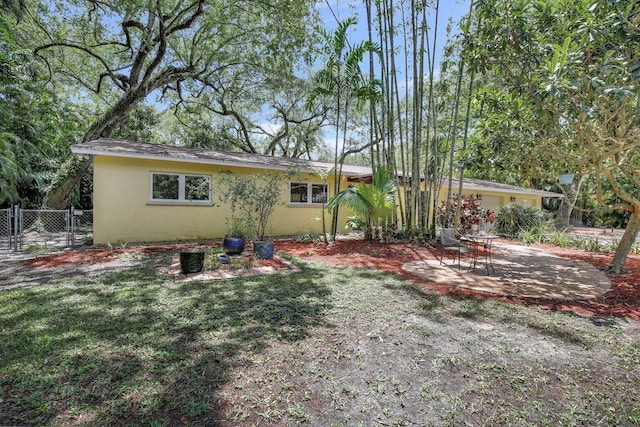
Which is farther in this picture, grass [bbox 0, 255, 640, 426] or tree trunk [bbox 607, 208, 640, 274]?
tree trunk [bbox 607, 208, 640, 274]

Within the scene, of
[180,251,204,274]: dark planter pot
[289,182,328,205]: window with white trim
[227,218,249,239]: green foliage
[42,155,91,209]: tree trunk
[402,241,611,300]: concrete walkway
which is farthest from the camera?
[289,182,328,205]: window with white trim

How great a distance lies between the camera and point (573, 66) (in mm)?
4160

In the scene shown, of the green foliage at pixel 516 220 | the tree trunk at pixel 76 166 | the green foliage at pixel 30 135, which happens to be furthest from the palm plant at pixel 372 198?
the green foliage at pixel 30 135

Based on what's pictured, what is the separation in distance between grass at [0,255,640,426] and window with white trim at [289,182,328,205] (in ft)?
24.7

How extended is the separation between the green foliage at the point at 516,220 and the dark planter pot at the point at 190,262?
1220 centimetres

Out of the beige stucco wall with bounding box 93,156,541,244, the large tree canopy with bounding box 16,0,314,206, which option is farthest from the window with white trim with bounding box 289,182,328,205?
the large tree canopy with bounding box 16,0,314,206

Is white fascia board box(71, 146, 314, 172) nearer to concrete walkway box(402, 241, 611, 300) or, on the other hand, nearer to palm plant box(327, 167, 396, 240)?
palm plant box(327, 167, 396, 240)

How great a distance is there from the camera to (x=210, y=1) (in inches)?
401

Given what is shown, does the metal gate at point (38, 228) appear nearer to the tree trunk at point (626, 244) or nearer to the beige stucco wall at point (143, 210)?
the beige stucco wall at point (143, 210)

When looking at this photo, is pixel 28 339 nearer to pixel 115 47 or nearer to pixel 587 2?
pixel 587 2

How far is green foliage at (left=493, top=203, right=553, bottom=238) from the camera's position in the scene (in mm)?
13023

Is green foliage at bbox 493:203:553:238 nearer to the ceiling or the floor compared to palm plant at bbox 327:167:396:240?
nearer to the floor

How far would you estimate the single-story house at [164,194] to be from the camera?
8.70 metres

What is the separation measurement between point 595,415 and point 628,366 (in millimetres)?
993
